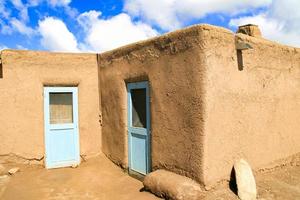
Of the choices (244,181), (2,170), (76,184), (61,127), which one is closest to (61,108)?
(61,127)

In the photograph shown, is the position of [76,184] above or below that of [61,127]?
below

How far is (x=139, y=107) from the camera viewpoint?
19.3 feet

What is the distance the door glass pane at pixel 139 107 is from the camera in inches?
227

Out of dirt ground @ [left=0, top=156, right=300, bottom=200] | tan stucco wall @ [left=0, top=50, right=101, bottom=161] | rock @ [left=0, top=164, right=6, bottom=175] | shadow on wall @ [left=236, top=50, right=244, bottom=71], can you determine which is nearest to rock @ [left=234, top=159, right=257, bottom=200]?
dirt ground @ [left=0, top=156, right=300, bottom=200]

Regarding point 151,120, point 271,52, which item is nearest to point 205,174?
point 151,120

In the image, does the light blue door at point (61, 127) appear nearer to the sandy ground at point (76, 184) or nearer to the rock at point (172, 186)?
the sandy ground at point (76, 184)

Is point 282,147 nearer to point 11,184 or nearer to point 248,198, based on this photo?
point 248,198

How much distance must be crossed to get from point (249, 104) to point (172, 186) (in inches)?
79.7

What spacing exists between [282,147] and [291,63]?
5.83 ft

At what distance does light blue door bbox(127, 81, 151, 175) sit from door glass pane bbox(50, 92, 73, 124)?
5.70ft

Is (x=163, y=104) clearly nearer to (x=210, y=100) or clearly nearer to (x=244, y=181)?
(x=210, y=100)

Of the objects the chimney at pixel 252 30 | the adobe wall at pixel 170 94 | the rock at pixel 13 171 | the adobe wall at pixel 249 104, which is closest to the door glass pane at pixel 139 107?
the adobe wall at pixel 170 94

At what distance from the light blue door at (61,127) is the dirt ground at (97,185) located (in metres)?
0.28

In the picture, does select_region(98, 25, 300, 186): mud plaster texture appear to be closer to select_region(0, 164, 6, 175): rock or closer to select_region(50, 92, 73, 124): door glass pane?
select_region(50, 92, 73, 124): door glass pane
